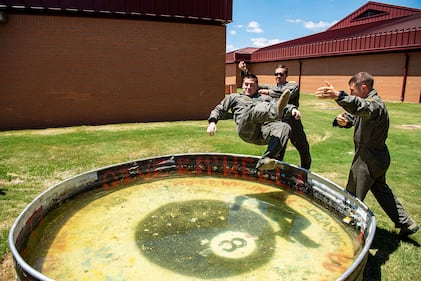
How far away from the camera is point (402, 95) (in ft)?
63.7

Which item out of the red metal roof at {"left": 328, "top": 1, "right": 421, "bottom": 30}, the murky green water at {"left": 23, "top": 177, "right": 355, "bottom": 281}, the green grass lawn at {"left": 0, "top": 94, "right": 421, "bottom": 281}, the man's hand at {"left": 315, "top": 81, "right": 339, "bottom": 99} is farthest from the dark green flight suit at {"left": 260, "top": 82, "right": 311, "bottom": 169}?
the red metal roof at {"left": 328, "top": 1, "right": 421, "bottom": 30}

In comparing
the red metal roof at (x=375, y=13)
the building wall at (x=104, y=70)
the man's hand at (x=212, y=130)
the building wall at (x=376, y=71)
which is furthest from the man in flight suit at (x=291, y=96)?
the red metal roof at (x=375, y=13)

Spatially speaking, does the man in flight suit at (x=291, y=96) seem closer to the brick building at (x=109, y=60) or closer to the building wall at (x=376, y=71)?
the brick building at (x=109, y=60)

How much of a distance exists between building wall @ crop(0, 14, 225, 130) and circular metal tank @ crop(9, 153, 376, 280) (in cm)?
751

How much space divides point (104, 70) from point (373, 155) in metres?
11.2

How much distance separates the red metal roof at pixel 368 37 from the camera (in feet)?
61.2

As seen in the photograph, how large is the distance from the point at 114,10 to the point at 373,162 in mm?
11328

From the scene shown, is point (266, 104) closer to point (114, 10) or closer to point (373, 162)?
point (373, 162)

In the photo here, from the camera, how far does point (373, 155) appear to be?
13.2 feet

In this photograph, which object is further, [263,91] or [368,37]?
[368,37]

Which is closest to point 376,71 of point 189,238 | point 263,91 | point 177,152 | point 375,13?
point 375,13

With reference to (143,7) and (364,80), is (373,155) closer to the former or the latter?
(364,80)

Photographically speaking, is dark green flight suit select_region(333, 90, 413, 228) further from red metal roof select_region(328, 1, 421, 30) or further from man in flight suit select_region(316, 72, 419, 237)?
red metal roof select_region(328, 1, 421, 30)

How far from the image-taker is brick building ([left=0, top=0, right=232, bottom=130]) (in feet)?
38.5
